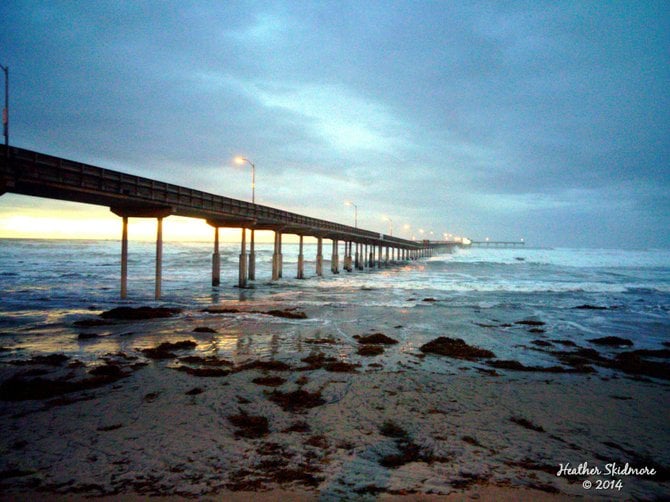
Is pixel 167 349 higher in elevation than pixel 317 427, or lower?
lower

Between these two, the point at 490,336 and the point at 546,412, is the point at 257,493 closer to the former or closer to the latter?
the point at 546,412

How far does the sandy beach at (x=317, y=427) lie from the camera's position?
16.7 ft

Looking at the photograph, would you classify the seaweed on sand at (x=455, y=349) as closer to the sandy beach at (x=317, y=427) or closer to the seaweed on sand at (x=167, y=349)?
the sandy beach at (x=317, y=427)

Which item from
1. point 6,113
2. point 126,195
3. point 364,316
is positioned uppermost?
point 6,113

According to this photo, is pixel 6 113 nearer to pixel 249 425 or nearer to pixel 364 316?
pixel 249 425

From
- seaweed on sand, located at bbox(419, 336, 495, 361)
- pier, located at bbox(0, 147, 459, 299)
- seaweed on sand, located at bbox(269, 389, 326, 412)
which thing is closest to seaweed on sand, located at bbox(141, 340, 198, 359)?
seaweed on sand, located at bbox(269, 389, 326, 412)

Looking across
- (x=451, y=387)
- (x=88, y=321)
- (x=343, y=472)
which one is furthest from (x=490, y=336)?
(x=88, y=321)

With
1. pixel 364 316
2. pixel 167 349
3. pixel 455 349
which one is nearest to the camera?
pixel 167 349

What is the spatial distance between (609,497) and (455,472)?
1.97 metres

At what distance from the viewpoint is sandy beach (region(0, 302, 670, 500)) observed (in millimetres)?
5086

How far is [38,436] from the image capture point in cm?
627

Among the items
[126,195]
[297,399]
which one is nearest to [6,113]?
[126,195]

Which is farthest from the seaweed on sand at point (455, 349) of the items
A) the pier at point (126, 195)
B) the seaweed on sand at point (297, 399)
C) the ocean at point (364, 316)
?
the pier at point (126, 195)

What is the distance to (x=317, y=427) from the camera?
6.91 m
